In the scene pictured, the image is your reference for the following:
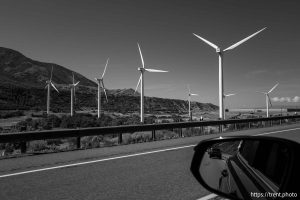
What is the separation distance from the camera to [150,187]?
664 centimetres

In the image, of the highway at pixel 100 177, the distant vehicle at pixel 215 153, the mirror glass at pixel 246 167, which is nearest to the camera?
the mirror glass at pixel 246 167

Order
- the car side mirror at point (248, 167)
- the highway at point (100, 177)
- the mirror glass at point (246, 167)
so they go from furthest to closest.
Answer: the highway at point (100, 177) < the mirror glass at point (246, 167) < the car side mirror at point (248, 167)

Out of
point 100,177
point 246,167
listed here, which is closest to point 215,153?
point 246,167

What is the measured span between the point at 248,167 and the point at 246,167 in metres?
0.05

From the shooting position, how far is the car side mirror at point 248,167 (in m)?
1.95

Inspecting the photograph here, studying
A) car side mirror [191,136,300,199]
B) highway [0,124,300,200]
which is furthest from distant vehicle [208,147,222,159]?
highway [0,124,300,200]

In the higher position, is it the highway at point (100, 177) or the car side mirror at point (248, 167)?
the car side mirror at point (248, 167)

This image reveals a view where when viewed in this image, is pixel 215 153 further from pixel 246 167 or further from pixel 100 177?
pixel 100 177

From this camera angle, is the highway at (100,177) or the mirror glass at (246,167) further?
the highway at (100,177)

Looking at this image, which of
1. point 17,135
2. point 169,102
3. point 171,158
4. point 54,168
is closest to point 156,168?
point 171,158

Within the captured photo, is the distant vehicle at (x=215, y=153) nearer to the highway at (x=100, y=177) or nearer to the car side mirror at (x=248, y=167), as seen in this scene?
the car side mirror at (x=248, y=167)

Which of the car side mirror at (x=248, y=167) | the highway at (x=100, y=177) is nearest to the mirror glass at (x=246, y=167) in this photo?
the car side mirror at (x=248, y=167)

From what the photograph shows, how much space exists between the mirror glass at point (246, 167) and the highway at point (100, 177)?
9.14 ft

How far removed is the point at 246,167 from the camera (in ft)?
9.56
